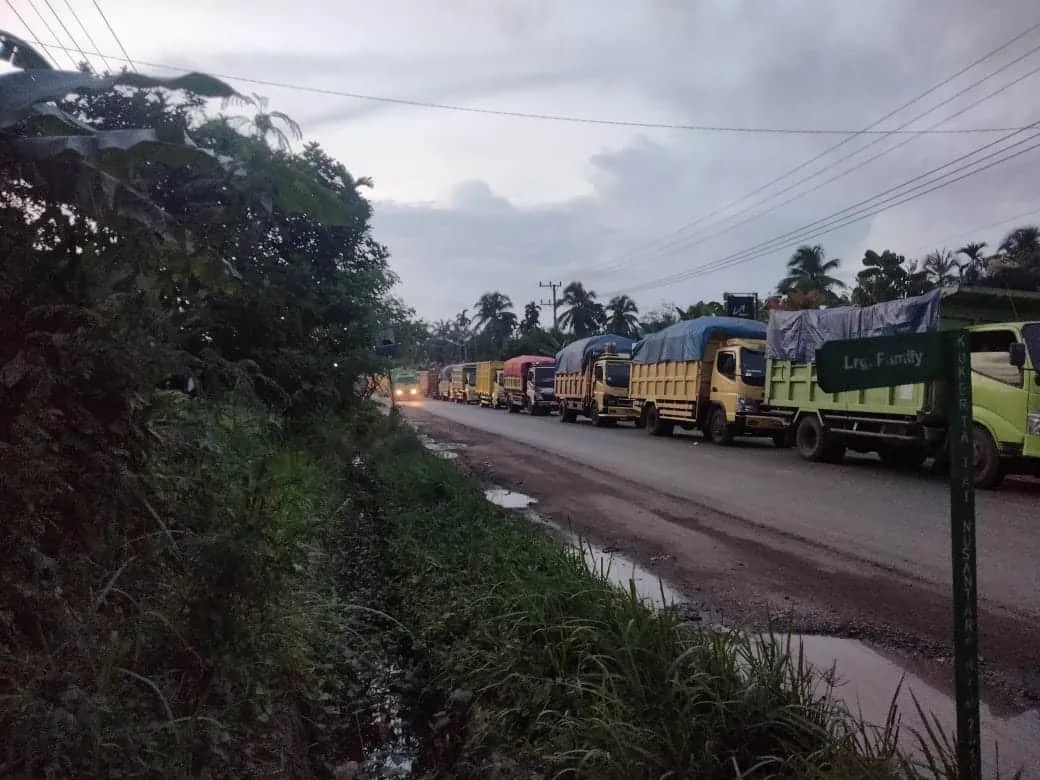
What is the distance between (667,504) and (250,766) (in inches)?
304

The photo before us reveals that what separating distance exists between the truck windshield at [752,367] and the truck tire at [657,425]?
3.63 metres

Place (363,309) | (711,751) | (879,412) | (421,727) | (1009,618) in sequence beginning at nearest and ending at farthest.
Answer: (711,751), (421,727), (1009,618), (879,412), (363,309)

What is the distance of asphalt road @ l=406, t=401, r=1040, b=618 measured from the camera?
22.6 feet

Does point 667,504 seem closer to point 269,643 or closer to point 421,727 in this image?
point 421,727

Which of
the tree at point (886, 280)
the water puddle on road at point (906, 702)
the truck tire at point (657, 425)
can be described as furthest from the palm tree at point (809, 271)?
the water puddle on road at point (906, 702)

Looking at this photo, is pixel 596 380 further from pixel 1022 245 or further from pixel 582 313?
pixel 582 313

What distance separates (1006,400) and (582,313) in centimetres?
5477

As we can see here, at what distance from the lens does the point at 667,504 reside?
1026cm

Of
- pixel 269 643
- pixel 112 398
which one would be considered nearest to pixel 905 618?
pixel 269 643

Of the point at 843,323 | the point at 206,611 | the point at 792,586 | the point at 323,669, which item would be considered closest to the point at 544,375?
the point at 843,323

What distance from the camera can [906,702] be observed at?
4238 mm

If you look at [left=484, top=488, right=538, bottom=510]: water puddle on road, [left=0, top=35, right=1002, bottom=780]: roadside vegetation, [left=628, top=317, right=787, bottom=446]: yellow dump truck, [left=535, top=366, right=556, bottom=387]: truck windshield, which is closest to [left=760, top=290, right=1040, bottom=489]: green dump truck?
[left=628, top=317, right=787, bottom=446]: yellow dump truck

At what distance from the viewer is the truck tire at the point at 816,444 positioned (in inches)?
582

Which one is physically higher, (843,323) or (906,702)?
(843,323)
